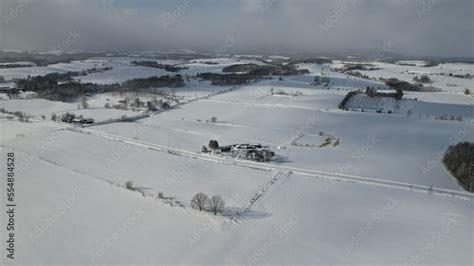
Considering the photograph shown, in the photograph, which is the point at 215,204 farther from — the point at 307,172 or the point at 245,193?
the point at 307,172

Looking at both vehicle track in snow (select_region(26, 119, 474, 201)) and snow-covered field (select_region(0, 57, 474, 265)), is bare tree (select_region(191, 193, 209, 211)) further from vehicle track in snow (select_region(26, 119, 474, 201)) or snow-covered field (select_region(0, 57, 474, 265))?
vehicle track in snow (select_region(26, 119, 474, 201))

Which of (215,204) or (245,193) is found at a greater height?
(215,204)

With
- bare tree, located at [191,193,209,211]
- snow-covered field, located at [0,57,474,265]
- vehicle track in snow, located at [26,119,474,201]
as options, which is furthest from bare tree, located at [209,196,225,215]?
vehicle track in snow, located at [26,119,474,201]

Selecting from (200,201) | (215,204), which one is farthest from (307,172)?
(200,201)

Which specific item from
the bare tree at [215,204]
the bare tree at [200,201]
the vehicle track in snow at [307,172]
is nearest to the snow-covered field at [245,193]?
the vehicle track in snow at [307,172]

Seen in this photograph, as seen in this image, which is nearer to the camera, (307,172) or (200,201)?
(200,201)
